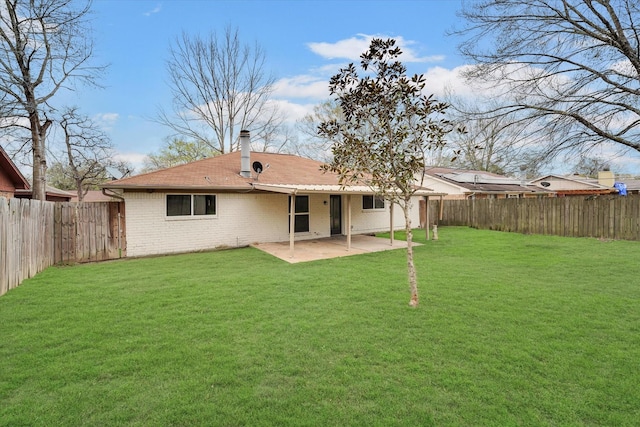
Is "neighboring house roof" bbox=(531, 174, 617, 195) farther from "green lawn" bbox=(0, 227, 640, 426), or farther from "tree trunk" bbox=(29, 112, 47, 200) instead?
"tree trunk" bbox=(29, 112, 47, 200)

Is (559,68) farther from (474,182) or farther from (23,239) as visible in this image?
(474,182)

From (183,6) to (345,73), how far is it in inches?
566

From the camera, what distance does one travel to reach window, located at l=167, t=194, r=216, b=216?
34.0 ft

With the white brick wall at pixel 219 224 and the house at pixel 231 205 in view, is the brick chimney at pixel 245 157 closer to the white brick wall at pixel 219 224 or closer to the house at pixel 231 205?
the house at pixel 231 205

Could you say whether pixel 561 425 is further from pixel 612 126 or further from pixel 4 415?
pixel 612 126

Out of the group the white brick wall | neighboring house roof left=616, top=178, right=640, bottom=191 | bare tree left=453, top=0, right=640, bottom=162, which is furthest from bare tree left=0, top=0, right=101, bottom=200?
neighboring house roof left=616, top=178, right=640, bottom=191

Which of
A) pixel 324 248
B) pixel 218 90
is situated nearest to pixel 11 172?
pixel 218 90

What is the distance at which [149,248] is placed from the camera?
1004 cm

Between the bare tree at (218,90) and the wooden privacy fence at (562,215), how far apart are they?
16.0 m

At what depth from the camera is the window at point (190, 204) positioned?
408 inches

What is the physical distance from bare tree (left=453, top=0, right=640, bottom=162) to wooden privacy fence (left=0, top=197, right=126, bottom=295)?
400 inches

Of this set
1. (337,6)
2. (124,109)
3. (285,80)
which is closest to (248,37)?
(285,80)

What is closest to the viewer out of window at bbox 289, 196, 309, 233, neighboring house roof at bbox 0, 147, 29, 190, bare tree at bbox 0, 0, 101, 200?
bare tree at bbox 0, 0, 101, 200

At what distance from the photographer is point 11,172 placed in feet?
47.4
